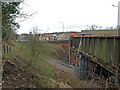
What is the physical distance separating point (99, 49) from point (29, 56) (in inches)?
201

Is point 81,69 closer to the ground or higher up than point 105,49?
closer to the ground

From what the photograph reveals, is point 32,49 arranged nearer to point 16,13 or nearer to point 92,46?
point 16,13

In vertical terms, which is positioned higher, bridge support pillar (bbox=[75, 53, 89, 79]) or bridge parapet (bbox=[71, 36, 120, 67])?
bridge parapet (bbox=[71, 36, 120, 67])

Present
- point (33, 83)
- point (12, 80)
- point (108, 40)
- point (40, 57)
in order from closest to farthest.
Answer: point (12, 80), point (33, 83), point (108, 40), point (40, 57)

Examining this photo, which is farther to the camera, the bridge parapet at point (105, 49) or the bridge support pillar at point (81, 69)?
the bridge support pillar at point (81, 69)

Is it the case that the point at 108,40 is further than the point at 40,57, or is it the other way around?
the point at 40,57

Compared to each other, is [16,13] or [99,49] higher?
[16,13]

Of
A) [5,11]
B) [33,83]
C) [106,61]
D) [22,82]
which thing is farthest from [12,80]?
[106,61]

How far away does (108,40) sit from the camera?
704cm

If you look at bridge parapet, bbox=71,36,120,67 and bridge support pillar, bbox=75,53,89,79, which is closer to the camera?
bridge parapet, bbox=71,36,120,67

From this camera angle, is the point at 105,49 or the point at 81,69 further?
the point at 81,69

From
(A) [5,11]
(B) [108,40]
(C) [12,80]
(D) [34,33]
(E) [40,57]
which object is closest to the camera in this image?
(C) [12,80]

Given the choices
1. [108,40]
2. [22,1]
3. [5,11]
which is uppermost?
[22,1]

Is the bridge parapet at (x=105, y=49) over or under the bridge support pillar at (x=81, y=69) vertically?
over
